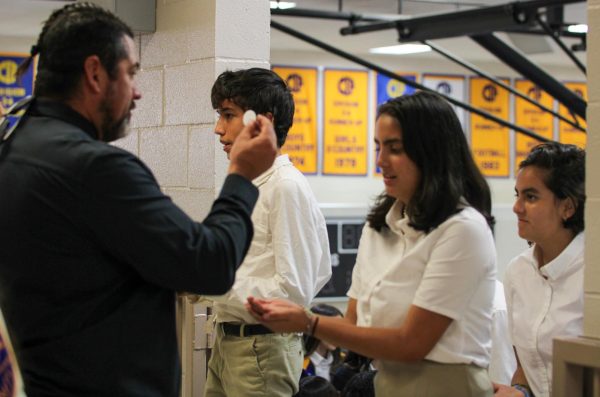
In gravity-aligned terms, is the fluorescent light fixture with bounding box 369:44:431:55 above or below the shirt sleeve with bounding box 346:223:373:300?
above

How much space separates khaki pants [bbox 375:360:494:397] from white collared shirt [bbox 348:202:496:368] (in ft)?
0.07

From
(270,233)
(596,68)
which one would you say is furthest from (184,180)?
(596,68)

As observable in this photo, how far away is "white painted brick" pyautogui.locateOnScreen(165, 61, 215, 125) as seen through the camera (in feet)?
10.3

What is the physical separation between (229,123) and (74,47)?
3.20 feet

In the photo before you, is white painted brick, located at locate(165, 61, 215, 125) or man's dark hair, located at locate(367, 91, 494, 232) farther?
white painted brick, located at locate(165, 61, 215, 125)

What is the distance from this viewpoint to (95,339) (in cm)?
158

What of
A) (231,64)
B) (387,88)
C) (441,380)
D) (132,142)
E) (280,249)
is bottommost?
(441,380)

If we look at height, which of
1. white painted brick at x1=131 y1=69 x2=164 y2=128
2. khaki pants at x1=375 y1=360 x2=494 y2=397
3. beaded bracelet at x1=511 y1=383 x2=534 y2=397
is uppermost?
white painted brick at x1=131 y1=69 x2=164 y2=128

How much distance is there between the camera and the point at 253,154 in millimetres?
1690

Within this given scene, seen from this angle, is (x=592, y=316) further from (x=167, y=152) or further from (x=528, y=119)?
(x=528, y=119)

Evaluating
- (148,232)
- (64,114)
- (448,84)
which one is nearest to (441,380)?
(148,232)

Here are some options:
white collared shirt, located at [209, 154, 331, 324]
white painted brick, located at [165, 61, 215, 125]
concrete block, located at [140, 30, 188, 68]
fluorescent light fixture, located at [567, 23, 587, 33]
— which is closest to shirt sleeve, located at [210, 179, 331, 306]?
white collared shirt, located at [209, 154, 331, 324]

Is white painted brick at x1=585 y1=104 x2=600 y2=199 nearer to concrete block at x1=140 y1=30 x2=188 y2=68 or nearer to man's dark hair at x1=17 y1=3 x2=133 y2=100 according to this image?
man's dark hair at x1=17 y1=3 x2=133 y2=100

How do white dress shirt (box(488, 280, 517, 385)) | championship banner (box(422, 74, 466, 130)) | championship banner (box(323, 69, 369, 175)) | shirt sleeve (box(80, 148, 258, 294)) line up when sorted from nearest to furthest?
shirt sleeve (box(80, 148, 258, 294)) < white dress shirt (box(488, 280, 517, 385)) < championship banner (box(323, 69, 369, 175)) < championship banner (box(422, 74, 466, 130))
